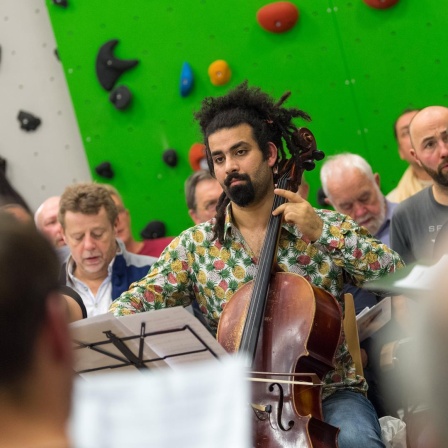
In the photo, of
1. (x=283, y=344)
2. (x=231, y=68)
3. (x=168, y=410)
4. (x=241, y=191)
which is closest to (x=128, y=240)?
(x=231, y=68)

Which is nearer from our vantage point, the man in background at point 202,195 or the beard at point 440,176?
the beard at point 440,176

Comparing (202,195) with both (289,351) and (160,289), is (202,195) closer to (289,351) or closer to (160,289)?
(160,289)

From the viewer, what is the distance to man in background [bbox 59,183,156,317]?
11.6 ft

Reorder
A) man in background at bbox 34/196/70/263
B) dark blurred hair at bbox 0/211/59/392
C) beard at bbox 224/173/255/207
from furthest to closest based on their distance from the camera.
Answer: man in background at bbox 34/196/70/263
beard at bbox 224/173/255/207
dark blurred hair at bbox 0/211/59/392

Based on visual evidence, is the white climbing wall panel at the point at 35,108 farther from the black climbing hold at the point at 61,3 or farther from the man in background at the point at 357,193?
the man in background at the point at 357,193

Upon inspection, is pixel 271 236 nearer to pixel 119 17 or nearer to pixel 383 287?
pixel 383 287

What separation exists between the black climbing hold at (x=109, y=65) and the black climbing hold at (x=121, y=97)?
0.14ft

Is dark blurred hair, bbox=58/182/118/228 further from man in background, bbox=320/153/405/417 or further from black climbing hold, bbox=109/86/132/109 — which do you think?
black climbing hold, bbox=109/86/132/109

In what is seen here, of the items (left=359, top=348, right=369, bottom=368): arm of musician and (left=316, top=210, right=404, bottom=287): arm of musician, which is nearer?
(left=316, top=210, right=404, bottom=287): arm of musician

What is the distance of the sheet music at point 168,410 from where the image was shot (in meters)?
1.03

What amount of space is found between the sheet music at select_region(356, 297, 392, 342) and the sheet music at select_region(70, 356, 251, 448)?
65.5 inches

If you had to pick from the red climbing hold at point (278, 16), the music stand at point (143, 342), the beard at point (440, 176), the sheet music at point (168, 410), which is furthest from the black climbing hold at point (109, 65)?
the sheet music at point (168, 410)

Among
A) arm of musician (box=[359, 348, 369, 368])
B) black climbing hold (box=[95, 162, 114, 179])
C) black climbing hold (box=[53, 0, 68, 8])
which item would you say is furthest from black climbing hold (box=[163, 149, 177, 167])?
arm of musician (box=[359, 348, 369, 368])

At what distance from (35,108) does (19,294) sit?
430cm
